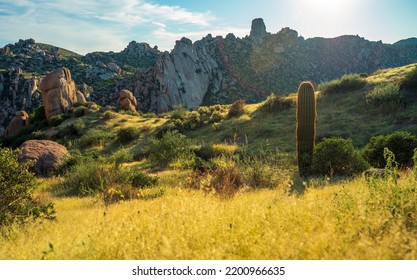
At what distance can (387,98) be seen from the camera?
21.0 m

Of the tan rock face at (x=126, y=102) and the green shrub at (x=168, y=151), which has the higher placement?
the tan rock face at (x=126, y=102)

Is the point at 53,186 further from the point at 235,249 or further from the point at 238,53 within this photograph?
the point at 238,53

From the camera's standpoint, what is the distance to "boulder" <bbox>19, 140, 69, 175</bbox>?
54.1 feet

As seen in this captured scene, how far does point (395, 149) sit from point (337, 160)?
2.46 metres

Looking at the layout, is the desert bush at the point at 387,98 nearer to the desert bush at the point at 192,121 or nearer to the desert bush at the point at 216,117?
the desert bush at the point at 216,117

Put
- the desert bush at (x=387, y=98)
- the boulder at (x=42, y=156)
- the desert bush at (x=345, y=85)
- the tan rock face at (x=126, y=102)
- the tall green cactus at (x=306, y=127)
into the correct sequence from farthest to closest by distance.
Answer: the tan rock face at (x=126, y=102), the desert bush at (x=345, y=85), the desert bush at (x=387, y=98), the boulder at (x=42, y=156), the tall green cactus at (x=306, y=127)

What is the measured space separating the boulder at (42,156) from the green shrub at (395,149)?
46.5 feet

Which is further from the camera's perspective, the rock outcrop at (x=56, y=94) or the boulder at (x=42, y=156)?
the rock outcrop at (x=56, y=94)

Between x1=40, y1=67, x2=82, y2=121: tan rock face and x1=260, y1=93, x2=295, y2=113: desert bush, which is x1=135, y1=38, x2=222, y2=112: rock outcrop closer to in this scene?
x1=40, y1=67, x2=82, y2=121: tan rock face

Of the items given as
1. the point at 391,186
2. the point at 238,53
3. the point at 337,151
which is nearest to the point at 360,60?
the point at 238,53

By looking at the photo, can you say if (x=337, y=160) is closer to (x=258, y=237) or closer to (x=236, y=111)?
(x=258, y=237)

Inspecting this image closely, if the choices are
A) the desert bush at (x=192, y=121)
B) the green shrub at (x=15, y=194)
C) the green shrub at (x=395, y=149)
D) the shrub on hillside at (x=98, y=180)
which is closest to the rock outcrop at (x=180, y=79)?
the desert bush at (x=192, y=121)

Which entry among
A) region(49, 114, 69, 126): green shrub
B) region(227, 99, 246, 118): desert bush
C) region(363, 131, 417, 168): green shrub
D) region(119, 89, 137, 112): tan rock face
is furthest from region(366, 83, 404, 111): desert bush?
region(49, 114, 69, 126): green shrub

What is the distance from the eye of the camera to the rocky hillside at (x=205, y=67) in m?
69.2
